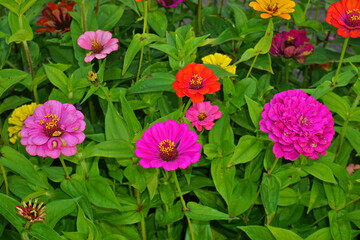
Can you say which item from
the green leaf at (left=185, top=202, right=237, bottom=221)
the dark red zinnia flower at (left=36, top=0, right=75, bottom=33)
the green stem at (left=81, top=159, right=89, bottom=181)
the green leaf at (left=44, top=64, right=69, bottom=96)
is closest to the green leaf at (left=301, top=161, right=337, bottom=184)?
the green leaf at (left=185, top=202, right=237, bottom=221)

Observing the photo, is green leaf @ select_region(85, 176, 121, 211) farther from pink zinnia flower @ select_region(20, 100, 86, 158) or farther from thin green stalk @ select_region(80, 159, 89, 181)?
pink zinnia flower @ select_region(20, 100, 86, 158)

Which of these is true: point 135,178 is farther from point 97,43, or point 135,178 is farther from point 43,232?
point 97,43

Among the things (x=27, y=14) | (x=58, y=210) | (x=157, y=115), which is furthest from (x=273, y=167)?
(x=27, y=14)

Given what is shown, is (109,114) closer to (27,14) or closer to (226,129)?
(226,129)

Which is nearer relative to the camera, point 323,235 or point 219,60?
point 323,235

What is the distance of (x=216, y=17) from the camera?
1.25m

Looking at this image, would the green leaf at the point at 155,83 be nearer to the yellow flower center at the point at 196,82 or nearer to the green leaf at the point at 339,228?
the yellow flower center at the point at 196,82

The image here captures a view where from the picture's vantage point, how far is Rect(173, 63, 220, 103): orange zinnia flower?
2.54 feet

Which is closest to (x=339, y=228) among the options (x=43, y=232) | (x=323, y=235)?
(x=323, y=235)

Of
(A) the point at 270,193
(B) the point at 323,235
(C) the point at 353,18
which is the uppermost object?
(C) the point at 353,18

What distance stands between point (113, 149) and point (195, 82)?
8.4 inches

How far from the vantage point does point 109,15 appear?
1146 mm

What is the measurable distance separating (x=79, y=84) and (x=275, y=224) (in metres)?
0.58

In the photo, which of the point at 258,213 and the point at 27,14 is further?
the point at 27,14
